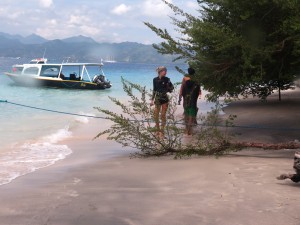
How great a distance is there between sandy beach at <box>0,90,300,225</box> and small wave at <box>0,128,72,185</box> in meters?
0.39

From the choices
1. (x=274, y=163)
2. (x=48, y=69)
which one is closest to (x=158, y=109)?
(x=274, y=163)

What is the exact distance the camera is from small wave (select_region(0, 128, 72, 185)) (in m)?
7.42

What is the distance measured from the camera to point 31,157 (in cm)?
905

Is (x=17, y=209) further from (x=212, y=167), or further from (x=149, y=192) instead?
(x=212, y=167)

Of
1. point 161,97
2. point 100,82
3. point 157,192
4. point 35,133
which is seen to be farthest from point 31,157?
point 100,82

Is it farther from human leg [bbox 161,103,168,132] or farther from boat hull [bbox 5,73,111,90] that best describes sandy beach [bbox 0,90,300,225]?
boat hull [bbox 5,73,111,90]

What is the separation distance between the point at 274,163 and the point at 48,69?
103ft

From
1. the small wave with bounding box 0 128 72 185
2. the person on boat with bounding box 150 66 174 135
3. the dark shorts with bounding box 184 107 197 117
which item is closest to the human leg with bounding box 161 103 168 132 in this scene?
the person on boat with bounding box 150 66 174 135

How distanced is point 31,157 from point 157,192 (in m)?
4.53

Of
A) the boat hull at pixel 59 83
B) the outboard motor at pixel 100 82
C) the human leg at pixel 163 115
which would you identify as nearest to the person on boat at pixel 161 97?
the human leg at pixel 163 115

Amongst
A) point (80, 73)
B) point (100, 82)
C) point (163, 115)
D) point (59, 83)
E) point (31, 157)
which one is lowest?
point (31, 157)

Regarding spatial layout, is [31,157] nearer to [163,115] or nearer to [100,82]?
[163,115]

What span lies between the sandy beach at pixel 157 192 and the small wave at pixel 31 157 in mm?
386

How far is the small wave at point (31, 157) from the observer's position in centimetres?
742
